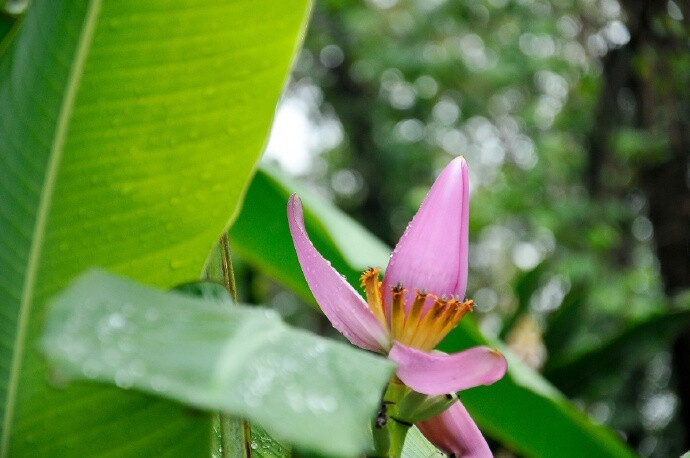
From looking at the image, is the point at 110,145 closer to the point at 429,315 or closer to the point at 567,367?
the point at 429,315

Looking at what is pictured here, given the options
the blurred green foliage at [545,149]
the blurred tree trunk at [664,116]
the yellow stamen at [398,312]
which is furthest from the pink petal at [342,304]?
the blurred tree trunk at [664,116]

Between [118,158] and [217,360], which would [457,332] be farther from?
[217,360]

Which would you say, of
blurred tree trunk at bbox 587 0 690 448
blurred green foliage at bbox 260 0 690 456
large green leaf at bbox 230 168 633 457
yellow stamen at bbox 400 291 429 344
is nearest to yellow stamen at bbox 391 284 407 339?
yellow stamen at bbox 400 291 429 344

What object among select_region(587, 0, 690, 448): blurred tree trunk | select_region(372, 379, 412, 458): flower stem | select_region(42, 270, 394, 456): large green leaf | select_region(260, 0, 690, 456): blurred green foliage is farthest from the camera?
select_region(587, 0, 690, 448): blurred tree trunk

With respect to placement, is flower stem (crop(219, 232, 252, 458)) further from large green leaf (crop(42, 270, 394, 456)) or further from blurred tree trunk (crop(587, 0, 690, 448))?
blurred tree trunk (crop(587, 0, 690, 448))

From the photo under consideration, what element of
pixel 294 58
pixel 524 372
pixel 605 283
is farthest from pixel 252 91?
pixel 605 283

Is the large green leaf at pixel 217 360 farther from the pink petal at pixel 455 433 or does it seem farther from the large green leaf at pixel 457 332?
the large green leaf at pixel 457 332
